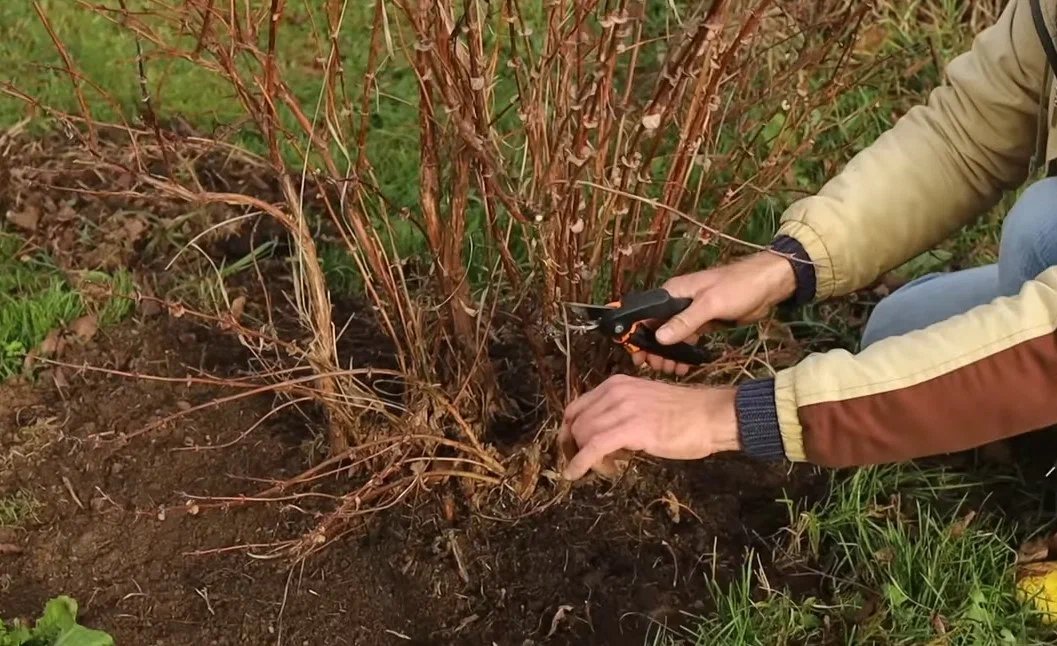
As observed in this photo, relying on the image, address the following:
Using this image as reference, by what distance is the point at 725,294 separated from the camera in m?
1.84

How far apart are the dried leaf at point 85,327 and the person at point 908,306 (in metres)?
1.19

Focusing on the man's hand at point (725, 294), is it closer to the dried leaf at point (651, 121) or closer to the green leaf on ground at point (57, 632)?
the dried leaf at point (651, 121)

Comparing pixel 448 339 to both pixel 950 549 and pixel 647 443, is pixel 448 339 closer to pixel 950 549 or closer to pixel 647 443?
pixel 647 443

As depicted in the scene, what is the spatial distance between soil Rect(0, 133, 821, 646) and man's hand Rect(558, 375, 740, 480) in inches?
16.7

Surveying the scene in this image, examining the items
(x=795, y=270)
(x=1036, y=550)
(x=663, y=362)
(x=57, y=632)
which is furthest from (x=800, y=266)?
(x=57, y=632)

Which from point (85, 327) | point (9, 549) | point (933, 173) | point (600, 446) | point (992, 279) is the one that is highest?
point (933, 173)

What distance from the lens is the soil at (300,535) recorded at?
6.14 feet

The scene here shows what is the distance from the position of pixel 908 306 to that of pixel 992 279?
178 millimetres

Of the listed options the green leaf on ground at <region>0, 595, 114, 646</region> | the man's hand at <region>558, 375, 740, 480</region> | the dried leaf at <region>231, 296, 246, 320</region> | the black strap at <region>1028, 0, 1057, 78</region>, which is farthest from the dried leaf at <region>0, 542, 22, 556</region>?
the black strap at <region>1028, 0, 1057, 78</region>

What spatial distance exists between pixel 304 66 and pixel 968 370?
252 cm

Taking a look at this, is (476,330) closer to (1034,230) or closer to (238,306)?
(238,306)

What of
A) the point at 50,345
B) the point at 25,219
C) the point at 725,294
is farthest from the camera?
the point at 25,219

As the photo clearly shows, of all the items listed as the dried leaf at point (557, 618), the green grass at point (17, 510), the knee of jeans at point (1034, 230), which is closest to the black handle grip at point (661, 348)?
the dried leaf at point (557, 618)

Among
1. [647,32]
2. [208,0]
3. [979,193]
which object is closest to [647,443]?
[208,0]
